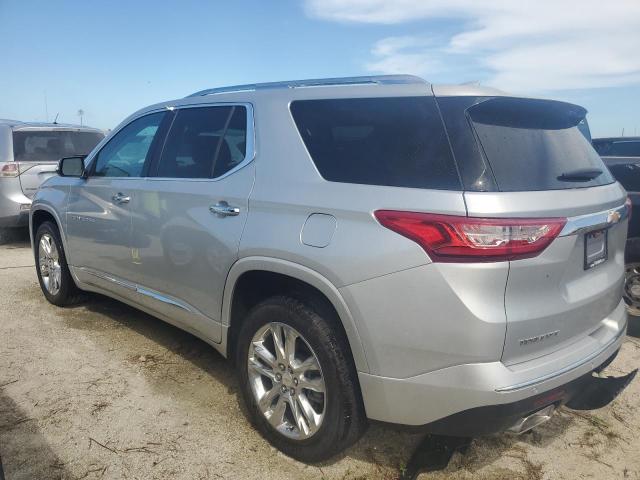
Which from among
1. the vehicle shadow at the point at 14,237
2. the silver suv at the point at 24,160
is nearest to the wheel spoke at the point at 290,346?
the silver suv at the point at 24,160

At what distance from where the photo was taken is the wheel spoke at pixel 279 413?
2.68m

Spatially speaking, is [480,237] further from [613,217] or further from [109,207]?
[109,207]

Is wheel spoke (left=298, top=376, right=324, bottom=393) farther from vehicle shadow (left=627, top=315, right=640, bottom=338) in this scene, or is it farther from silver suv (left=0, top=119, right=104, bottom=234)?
silver suv (left=0, top=119, right=104, bottom=234)

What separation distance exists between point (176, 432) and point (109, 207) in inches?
69.9

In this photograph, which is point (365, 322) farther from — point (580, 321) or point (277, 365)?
point (580, 321)

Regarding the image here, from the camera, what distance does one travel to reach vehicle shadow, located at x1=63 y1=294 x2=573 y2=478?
268cm

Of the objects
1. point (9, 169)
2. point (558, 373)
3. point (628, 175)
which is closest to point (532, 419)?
point (558, 373)

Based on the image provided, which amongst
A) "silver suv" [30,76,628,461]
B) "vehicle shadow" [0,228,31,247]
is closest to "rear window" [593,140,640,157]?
"silver suv" [30,76,628,461]

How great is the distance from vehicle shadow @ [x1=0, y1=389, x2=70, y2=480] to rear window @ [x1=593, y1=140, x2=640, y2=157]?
6.34 meters

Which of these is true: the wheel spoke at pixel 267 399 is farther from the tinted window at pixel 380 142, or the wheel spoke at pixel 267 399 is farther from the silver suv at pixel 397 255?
the tinted window at pixel 380 142

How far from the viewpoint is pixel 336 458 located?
2689 mm

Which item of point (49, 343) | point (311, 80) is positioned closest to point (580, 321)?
point (311, 80)

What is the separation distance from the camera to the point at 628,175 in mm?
5039

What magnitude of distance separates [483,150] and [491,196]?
21 centimetres
